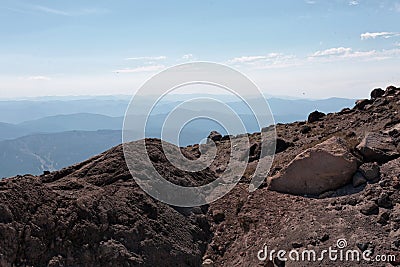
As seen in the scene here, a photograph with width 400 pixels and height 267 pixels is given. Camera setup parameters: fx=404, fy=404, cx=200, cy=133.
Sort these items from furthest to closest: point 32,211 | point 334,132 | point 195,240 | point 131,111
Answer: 1. point 334,132
2. point 195,240
3. point 131,111
4. point 32,211

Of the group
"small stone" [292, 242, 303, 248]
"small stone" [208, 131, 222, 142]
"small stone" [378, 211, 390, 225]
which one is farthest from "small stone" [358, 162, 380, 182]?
"small stone" [208, 131, 222, 142]

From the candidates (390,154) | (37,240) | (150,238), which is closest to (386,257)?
(390,154)

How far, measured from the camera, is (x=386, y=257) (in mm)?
10562

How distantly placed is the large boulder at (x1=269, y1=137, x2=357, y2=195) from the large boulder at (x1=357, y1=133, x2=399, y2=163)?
29.6 inches

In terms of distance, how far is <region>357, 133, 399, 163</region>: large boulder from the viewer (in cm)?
1470

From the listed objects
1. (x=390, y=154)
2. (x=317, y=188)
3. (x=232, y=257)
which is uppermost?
(x=390, y=154)

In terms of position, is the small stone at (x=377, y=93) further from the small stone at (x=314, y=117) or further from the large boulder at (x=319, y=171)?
the large boulder at (x=319, y=171)

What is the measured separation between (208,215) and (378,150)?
6.73 meters

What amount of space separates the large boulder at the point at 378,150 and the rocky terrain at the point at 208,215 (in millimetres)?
37

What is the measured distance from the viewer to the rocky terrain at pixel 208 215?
37.2ft

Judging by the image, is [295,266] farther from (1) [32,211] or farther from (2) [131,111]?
(1) [32,211]

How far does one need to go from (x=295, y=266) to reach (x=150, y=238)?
4585mm

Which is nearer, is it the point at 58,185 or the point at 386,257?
the point at 386,257

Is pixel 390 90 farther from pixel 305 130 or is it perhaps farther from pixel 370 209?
pixel 370 209
